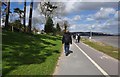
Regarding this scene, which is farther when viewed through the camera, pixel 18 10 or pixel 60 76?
pixel 18 10

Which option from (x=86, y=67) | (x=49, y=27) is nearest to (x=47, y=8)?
(x=49, y=27)

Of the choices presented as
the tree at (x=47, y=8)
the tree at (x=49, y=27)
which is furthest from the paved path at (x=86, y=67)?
the tree at (x=49, y=27)

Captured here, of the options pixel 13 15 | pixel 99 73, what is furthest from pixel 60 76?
pixel 13 15

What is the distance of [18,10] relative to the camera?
8606 centimetres

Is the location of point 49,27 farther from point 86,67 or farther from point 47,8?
point 86,67

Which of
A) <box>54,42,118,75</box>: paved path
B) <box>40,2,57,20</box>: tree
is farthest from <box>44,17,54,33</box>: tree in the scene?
<box>54,42,118,75</box>: paved path

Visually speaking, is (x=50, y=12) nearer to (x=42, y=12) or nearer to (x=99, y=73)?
(x=42, y=12)

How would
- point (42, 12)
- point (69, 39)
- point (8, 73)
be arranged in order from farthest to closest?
point (42, 12)
point (69, 39)
point (8, 73)

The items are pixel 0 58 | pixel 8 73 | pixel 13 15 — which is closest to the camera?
pixel 8 73

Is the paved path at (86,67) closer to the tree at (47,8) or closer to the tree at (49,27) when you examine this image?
the tree at (47,8)

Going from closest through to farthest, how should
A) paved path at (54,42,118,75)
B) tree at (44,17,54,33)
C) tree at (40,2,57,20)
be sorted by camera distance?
paved path at (54,42,118,75), tree at (40,2,57,20), tree at (44,17,54,33)

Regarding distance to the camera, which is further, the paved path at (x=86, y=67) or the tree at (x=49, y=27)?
the tree at (x=49, y=27)

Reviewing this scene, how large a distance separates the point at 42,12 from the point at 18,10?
1116cm

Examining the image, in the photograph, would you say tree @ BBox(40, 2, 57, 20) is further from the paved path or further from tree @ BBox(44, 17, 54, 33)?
the paved path
